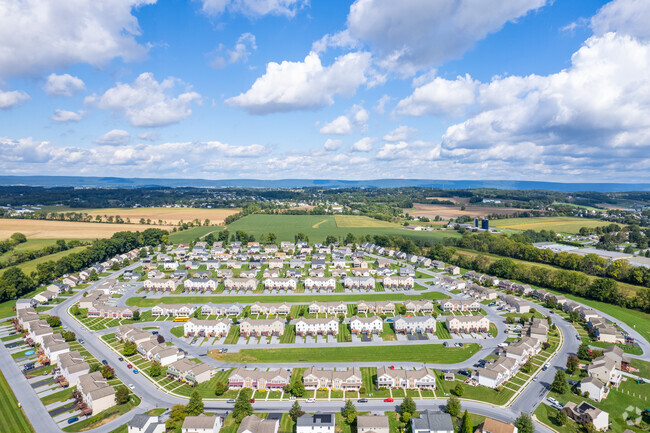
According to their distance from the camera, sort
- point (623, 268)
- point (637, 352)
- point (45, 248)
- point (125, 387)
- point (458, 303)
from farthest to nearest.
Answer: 1. point (45, 248)
2. point (623, 268)
3. point (458, 303)
4. point (637, 352)
5. point (125, 387)

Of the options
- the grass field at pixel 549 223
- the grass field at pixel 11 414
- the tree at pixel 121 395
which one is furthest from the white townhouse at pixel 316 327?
the grass field at pixel 549 223

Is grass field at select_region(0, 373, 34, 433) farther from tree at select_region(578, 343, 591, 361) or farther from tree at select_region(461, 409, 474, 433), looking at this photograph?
tree at select_region(578, 343, 591, 361)

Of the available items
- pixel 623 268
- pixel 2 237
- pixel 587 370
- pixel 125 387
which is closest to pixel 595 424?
pixel 587 370

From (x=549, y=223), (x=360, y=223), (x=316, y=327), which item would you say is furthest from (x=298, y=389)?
(x=549, y=223)

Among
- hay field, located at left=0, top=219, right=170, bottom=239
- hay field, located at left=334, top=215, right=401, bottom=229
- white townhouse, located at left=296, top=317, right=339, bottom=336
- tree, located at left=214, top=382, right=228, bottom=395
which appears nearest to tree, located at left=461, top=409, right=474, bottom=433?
tree, located at left=214, top=382, right=228, bottom=395

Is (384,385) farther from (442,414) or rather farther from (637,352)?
(637,352)

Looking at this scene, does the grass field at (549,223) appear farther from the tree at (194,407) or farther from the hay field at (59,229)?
the hay field at (59,229)
